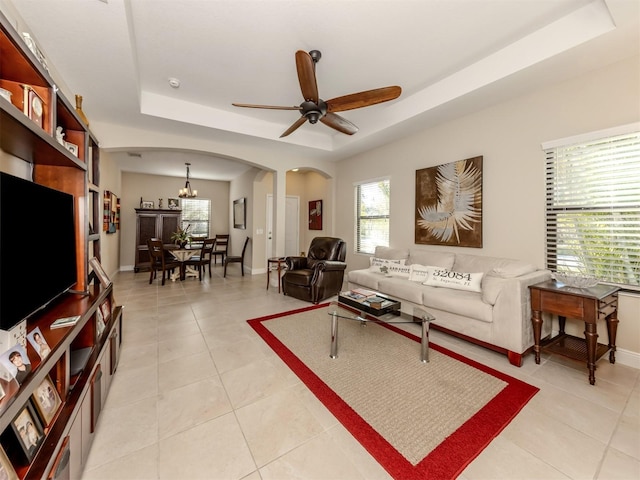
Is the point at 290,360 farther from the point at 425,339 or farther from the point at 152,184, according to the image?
the point at 152,184

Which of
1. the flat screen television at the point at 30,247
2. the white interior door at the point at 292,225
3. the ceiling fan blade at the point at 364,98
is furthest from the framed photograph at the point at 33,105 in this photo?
the white interior door at the point at 292,225

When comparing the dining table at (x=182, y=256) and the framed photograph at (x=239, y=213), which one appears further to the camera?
the framed photograph at (x=239, y=213)

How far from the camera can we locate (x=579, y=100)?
261cm

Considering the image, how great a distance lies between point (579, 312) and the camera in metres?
2.08

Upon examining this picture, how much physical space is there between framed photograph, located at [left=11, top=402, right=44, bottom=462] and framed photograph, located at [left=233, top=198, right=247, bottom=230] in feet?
20.9

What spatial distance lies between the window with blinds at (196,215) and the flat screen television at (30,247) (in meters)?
7.00

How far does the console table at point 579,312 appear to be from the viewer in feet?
6.64

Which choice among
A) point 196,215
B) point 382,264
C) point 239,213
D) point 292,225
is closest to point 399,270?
point 382,264

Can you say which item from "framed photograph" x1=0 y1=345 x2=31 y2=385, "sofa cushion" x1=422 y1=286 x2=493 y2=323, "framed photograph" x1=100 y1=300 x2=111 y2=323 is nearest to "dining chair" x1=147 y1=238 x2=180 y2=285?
"framed photograph" x1=100 y1=300 x2=111 y2=323

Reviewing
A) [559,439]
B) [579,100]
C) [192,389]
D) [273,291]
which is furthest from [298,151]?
[559,439]

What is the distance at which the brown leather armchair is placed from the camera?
4082 mm

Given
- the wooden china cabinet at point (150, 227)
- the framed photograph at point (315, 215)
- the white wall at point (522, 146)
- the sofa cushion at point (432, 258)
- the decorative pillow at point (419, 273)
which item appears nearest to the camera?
the white wall at point (522, 146)

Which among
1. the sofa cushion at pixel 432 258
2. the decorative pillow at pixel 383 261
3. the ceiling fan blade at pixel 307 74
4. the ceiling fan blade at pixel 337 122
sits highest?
the ceiling fan blade at pixel 307 74

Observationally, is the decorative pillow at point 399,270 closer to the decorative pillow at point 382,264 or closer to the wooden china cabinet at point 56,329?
the decorative pillow at point 382,264
